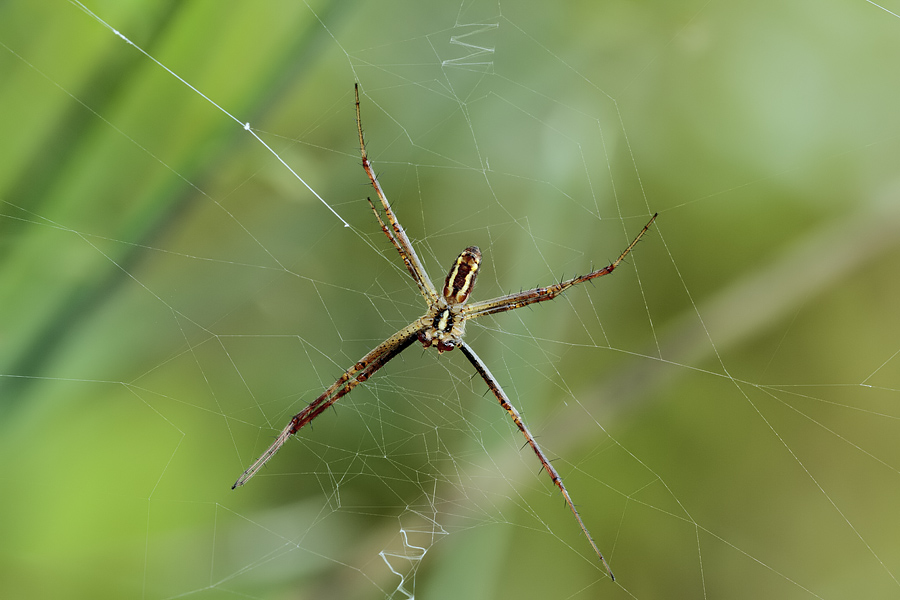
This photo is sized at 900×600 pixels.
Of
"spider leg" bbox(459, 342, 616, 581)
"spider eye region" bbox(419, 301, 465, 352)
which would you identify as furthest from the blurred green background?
"spider eye region" bbox(419, 301, 465, 352)

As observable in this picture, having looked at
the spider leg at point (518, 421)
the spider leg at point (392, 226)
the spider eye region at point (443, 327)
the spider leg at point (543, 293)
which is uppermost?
the spider leg at point (392, 226)

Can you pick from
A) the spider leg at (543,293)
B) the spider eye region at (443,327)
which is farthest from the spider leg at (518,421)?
the spider leg at (543,293)

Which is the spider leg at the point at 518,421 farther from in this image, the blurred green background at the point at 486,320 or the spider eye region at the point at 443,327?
the spider eye region at the point at 443,327

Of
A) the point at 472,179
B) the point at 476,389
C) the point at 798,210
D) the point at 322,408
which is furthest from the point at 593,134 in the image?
the point at 322,408

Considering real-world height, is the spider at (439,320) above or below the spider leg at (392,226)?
below

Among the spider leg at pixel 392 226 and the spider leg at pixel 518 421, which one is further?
the spider leg at pixel 518 421

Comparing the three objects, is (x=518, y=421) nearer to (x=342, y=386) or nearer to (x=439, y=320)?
(x=439, y=320)

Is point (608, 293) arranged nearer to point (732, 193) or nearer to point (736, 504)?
point (732, 193)
